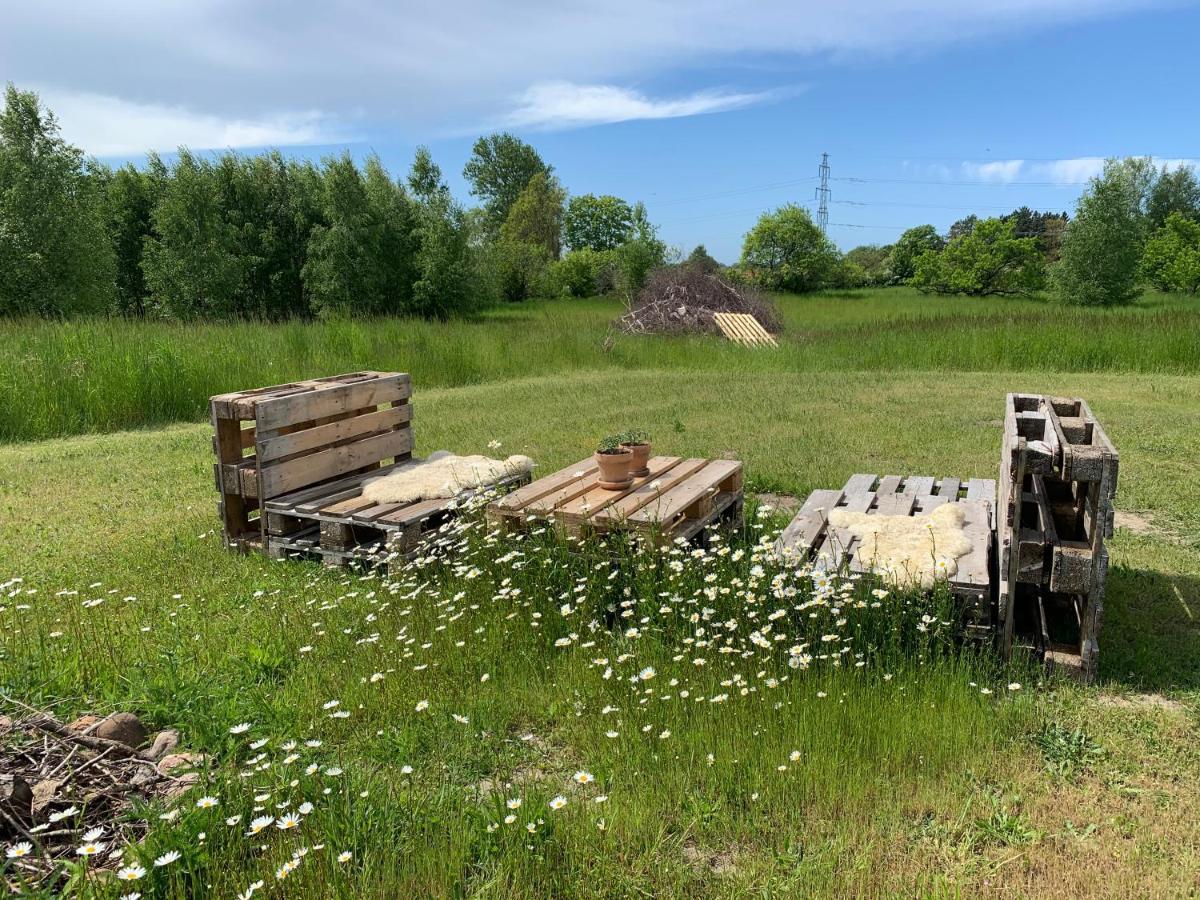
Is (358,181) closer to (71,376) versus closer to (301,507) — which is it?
(71,376)

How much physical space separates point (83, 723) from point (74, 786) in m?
0.52

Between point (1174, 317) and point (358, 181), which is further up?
point (358, 181)

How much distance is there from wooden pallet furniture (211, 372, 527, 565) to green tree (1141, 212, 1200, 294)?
5230 centimetres

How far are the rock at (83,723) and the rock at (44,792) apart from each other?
372 mm

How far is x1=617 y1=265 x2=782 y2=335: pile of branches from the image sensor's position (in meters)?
21.3

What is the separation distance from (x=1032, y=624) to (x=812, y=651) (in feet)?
4.28

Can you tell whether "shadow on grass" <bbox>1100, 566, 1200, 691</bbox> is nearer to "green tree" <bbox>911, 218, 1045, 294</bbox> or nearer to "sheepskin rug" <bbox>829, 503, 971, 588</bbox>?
"sheepskin rug" <bbox>829, 503, 971, 588</bbox>

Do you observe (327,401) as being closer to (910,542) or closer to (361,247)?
(910,542)

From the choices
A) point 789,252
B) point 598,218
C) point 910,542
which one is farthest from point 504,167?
point 910,542

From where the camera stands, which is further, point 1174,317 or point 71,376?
point 1174,317

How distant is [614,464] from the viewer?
507 centimetres

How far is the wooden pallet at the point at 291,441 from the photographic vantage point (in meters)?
5.33

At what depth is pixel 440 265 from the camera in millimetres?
32656

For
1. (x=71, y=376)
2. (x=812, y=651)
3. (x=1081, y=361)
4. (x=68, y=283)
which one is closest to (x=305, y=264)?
(x=68, y=283)
